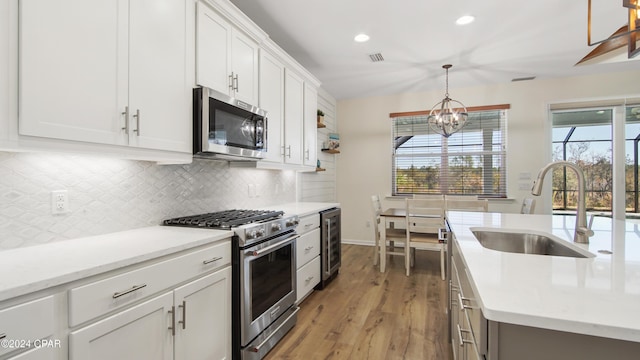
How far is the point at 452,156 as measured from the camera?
16.4 feet

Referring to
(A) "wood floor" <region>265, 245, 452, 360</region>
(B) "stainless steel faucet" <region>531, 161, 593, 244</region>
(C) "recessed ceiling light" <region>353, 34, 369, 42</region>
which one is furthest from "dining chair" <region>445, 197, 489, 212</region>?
(B) "stainless steel faucet" <region>531, 161, 593, 244</region>

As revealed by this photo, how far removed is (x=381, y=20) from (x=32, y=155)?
279 cm

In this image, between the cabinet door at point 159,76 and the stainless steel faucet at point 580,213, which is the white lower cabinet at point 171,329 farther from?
the stainless steel faucet at point 580,213

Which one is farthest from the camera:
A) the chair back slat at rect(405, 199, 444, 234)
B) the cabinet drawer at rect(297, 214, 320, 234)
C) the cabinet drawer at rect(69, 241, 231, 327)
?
the chair back slat at rect(405, 199, 444, 234)

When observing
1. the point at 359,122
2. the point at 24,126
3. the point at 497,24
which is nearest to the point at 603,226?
the point at 497,24

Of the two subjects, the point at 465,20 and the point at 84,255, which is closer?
the point at 84,255

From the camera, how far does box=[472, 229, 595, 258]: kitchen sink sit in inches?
62.6

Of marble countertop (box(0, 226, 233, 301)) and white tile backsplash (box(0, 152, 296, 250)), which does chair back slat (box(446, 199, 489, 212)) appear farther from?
marble countertop (box(0, 226, 233, 301))

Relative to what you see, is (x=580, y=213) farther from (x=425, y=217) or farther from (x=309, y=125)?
(x=309, y=125)

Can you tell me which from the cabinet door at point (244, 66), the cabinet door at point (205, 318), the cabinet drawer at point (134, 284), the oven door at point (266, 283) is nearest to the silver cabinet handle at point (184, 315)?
the cabinet door at point (205, 318)

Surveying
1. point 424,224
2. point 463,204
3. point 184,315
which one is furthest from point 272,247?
point 463,204

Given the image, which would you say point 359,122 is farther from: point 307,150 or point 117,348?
point 117,348

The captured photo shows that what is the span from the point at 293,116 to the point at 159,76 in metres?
1.73

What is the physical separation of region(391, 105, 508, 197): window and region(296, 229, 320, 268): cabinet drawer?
8.61 feet
